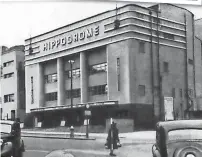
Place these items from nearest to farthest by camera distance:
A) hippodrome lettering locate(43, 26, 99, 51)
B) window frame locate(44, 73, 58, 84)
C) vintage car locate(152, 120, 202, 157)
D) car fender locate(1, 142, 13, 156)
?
vintage car locate(152, 120, 202, 157) < car fender locate(1, 142, 13, 156) < hippodrome lettering locate(43, 26, 99, 51) < window frame locate(44, 73, 58, 84)

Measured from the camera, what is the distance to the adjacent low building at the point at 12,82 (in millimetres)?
3670

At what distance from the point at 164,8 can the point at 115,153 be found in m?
1.69

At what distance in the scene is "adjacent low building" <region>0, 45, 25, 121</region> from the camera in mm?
3670

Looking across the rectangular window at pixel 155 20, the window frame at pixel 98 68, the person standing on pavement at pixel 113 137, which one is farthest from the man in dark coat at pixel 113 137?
the rectangular window at pixel 155 20

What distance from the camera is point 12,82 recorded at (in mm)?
3756

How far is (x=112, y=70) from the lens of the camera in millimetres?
3668

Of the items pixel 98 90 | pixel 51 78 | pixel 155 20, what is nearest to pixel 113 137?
pixel 98 90

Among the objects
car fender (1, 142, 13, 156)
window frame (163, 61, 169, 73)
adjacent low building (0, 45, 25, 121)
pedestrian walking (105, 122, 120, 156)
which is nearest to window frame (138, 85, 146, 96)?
window frame (163, 61, 169, 73)

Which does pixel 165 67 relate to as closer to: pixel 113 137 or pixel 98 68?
pixel 98 68

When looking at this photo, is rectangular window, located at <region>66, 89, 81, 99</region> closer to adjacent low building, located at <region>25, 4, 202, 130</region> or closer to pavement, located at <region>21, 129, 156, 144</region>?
adjacent low building, located at <region>25, 4, 202, 130</region>

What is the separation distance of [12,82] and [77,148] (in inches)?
40.0

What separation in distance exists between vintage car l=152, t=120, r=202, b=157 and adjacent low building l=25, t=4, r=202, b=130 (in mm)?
126

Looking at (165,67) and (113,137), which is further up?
(165,67)

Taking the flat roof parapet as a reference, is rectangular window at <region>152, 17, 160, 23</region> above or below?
above
